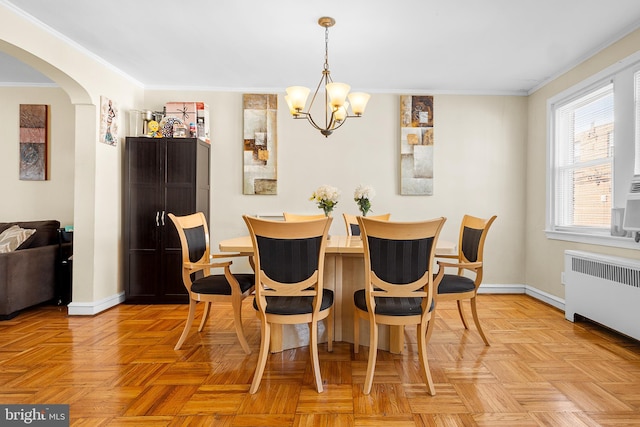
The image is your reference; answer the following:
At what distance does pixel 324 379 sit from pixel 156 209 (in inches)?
110

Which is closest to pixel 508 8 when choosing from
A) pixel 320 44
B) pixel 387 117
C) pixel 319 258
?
pixel 320 44

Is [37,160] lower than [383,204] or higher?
higher

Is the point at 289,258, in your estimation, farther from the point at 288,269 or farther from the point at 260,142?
the point at 260,142

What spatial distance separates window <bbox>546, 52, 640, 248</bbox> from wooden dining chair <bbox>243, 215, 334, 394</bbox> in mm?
2744

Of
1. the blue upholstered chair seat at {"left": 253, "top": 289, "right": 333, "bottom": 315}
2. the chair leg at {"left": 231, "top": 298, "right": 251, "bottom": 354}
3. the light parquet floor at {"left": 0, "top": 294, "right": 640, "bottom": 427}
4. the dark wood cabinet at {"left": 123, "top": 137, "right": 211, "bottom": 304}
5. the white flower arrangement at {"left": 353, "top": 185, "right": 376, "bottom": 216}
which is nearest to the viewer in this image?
the light parquet floor at {"left": 0, "top": 294, "right": 640, "bottom": 427}

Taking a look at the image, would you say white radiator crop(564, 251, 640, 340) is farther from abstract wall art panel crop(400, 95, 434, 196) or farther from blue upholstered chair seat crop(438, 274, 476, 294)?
abstract wall art panel crop(400, 95, 434, 196)

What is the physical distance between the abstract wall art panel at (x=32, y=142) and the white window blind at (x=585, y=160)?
19.7 feet

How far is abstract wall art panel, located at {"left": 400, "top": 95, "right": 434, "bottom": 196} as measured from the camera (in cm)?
455

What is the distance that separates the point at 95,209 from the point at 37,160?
1537mm

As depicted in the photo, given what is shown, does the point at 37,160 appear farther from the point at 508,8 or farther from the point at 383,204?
the point at 508,8

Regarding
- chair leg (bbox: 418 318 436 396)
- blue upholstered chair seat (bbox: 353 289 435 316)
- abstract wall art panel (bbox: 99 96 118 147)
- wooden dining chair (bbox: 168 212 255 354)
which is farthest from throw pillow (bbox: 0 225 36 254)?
chair leg (bbox: 418 318 436 396)

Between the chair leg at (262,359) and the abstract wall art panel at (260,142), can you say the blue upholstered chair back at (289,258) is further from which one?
the abstract wall art panel at (260,142)

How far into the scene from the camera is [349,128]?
459 centimetres

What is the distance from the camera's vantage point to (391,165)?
4.60 m
